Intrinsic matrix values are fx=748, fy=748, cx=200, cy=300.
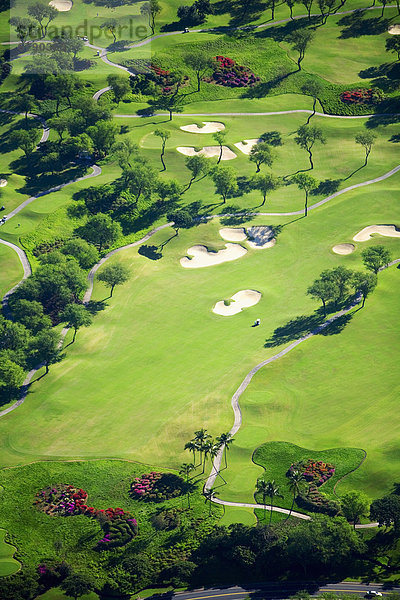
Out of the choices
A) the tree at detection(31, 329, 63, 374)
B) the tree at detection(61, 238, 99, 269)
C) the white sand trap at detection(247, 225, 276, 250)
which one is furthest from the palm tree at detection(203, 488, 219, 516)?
the white sand trap at detection(247, 225, 276, 250)

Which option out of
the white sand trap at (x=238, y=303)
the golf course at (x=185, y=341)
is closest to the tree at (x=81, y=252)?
the golf course at (x=185, y=341)

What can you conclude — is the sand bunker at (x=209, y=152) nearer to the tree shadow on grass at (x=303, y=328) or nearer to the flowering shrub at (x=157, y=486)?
the tree shadow on grass at (x=303, y=328)

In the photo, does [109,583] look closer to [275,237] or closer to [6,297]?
[6,297]

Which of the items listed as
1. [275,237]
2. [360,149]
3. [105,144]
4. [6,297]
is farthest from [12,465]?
[360,149]

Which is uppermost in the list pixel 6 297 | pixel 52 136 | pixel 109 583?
pixel 52 136

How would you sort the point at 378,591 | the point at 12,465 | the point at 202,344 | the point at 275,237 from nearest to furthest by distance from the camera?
the point at 378,591 < the point at 12,465 < the point at 202,344 < the point at 275,237

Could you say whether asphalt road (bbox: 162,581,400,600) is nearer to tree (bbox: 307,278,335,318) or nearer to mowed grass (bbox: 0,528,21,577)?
mowed grass (bbox: 0,528,21,577)

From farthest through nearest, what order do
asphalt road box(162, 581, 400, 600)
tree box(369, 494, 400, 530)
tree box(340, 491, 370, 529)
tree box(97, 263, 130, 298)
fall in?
tree box(97, 263, 130, 298) < tree box(340, 491, 370, 529) < tree box(369, 494, 400, 530) < asphalt road box(162, 581, 400, 600)
